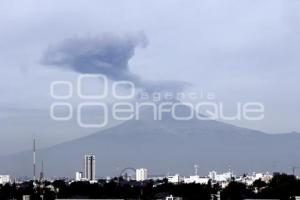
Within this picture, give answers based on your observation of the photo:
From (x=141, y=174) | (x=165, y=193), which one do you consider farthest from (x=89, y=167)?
(x=165, y=193)

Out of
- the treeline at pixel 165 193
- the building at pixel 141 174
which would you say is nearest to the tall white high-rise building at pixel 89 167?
the building at pixel 141 174

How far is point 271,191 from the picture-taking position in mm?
62531

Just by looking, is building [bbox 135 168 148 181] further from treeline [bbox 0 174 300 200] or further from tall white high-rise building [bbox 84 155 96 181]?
treeline [bbox 0 174 300 200]

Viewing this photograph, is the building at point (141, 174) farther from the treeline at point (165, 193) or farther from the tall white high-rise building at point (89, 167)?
the treeline at point (165, 193)

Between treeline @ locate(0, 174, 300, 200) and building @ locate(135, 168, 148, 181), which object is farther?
building @ locate(135, 168, 148, 181)

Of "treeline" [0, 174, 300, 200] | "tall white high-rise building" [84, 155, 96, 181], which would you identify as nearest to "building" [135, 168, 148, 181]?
"tall white high-rise building" [84, 155, 96, 181]

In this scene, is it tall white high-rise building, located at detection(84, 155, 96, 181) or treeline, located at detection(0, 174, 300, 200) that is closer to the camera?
treeline, located at detection(0, 174, 300, 200)

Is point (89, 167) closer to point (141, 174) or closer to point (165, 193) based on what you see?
point (141, 174)

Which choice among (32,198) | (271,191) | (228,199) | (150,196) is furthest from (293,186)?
(32,198)

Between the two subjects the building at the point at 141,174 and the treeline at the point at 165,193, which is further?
the building at the point at 141,174

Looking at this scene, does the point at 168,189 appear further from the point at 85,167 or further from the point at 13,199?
the point at 85,167

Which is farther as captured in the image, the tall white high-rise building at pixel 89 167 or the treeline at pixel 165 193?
the tall white high-rise building at pixel 89 167

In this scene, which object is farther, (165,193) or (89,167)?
(89,167)

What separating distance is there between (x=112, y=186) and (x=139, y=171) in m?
114
